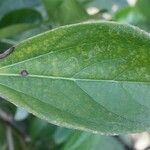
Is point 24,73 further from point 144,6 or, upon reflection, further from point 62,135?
point 144,6

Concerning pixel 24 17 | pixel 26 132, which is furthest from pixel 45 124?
pixel 24 17

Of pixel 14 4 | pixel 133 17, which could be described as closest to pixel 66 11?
pixel 14 4

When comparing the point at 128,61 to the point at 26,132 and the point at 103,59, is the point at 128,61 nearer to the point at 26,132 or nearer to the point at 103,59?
the point at 103,59

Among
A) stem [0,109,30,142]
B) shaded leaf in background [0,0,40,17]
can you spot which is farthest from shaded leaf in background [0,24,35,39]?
stem [0,109,30,142]

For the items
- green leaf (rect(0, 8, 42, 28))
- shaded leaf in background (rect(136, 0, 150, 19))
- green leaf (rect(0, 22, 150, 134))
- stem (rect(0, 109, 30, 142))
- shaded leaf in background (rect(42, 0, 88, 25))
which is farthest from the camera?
shaded leaf in background (rect(136, 0, 150, 19))

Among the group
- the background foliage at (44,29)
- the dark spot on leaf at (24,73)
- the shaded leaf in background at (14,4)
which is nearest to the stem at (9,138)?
the background foliage at (44,29)

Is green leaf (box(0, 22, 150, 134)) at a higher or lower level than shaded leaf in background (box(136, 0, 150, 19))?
higher

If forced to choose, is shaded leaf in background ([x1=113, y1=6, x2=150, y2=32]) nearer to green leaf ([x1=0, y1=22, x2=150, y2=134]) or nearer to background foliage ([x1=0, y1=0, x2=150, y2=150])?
background foliage ([x1=0, y1=0, x2=150, y2=150])
